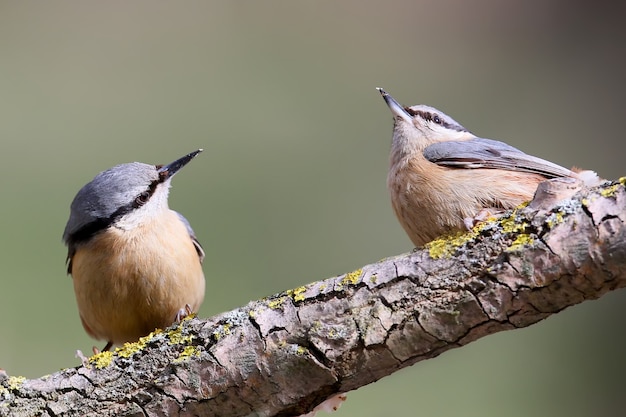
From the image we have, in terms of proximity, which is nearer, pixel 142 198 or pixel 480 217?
pixel 480 217

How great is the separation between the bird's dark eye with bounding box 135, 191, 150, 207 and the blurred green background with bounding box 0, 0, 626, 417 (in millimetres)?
1654

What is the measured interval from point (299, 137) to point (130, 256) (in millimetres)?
3180

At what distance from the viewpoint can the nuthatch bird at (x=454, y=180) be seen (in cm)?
244

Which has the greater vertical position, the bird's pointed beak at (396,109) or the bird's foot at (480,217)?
the bird's pointed beak at (396,109)

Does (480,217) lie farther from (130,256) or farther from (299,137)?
(299,137)

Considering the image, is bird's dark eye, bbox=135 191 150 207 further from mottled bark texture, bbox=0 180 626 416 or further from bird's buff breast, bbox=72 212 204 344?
mottled bark texture, bbox=0 180 626 416

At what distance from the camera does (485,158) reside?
8.66ft

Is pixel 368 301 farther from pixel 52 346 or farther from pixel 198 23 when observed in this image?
pixel 198 23

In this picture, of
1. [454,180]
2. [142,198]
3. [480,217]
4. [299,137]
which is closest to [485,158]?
[454,180]

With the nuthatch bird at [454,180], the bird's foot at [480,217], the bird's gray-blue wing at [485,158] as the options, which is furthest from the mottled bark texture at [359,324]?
the bird's gray-blue wing at [485,158]

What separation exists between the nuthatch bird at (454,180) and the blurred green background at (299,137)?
1516mm

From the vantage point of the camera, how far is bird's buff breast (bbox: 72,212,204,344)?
2688 millimetres

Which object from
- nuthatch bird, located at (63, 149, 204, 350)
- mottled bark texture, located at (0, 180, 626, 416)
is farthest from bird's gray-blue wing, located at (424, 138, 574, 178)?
nuthatch bird, located at (63, 149, 204, 350)

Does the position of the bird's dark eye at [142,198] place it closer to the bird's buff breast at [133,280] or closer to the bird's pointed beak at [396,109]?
the bird's buff breast at [133,280]
